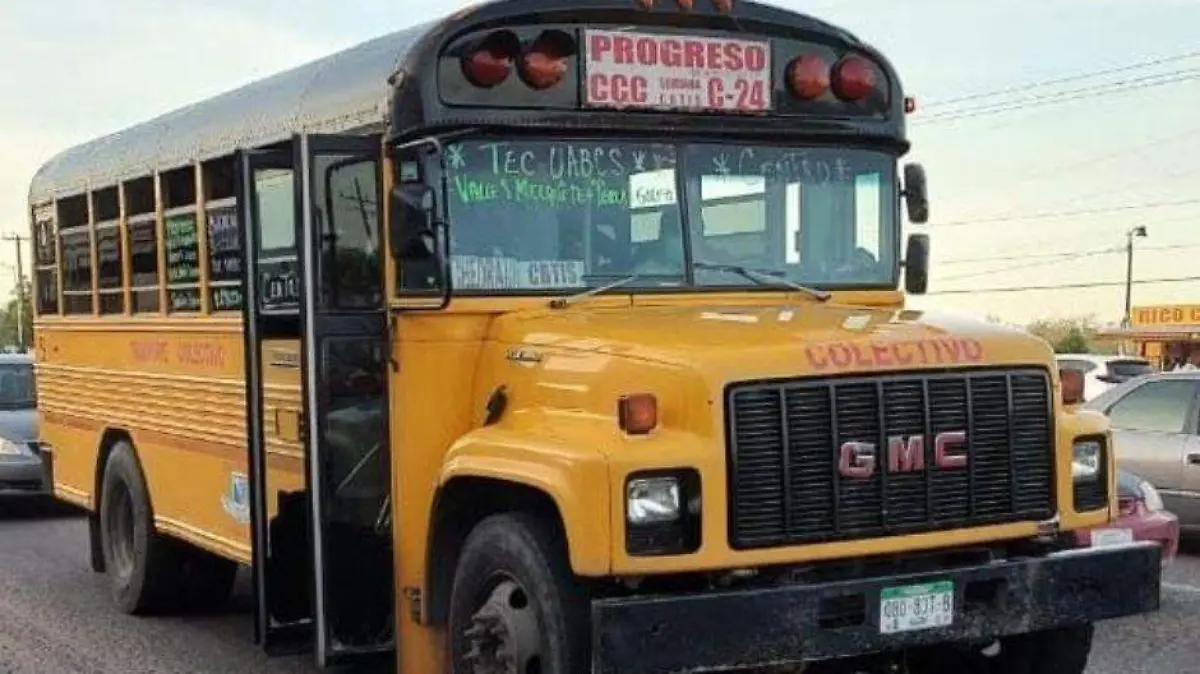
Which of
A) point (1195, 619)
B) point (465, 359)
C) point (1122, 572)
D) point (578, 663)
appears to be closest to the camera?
point (578, 663)

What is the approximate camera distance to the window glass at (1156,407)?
36.7 ft

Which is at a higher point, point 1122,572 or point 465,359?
point 465,359

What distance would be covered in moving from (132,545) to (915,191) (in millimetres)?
4820

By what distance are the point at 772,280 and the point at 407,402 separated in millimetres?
1447

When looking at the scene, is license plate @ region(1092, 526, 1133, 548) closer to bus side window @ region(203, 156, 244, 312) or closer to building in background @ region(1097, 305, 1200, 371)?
bus side window @ region(203, 156, 244, 312)

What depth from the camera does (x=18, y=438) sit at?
14.0 metres

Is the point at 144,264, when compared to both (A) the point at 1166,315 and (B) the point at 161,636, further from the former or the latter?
(A) the point at 1166,315

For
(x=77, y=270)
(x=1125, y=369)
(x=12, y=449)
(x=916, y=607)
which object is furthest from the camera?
(x=1125, y=369)

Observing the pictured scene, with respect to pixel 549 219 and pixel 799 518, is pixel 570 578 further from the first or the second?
pixel 549 219

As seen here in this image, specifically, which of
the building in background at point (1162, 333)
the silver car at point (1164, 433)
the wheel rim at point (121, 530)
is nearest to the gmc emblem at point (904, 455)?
the wheel rim at point (121, 530)

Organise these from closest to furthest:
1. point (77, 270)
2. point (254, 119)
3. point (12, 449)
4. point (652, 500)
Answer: point (652, 500)
point (254, 119)
point (77, 270)
point (12, 449)

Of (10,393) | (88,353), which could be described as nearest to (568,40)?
(88,353)

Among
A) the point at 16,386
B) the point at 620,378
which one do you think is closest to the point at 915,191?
the point at 620,378

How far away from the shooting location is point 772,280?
20.1ft
